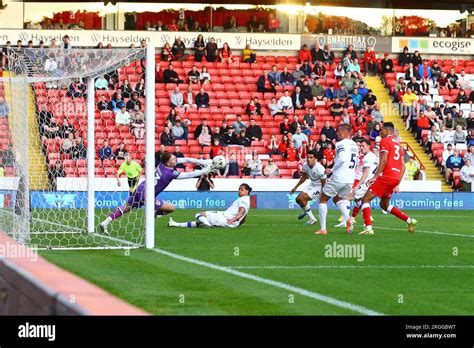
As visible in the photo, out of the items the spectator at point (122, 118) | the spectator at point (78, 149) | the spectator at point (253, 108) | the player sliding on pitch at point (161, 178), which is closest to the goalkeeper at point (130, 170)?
the spectator at point (122, 118)

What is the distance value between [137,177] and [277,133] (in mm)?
12536

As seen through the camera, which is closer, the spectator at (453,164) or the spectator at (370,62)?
the spectator at (453,164)

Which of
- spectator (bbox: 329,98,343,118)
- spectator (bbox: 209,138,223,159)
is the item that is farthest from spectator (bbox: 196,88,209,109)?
spectator (bbox: 329,98,343,118)

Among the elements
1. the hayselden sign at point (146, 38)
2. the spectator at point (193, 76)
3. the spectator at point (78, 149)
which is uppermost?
the hayselden sign at point (146, 38)

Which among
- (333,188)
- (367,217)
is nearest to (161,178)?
(333,188)

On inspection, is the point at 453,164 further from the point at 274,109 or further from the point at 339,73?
the point at 339,73

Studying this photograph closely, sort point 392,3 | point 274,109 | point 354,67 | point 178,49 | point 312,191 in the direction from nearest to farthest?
point 312,191 → point 274,109 → point 178,49 → point 354,67 → point 392,3

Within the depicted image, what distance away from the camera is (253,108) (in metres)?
37.3

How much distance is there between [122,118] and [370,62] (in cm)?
1891

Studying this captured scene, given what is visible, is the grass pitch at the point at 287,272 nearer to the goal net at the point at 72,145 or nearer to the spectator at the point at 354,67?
the goal net at the point at 72,145

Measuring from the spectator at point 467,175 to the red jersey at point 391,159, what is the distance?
50.4ft
